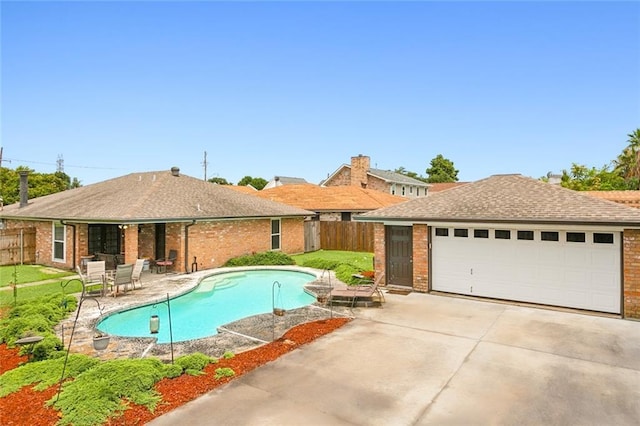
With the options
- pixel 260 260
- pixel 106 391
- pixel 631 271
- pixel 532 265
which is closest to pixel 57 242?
pixel 260 260

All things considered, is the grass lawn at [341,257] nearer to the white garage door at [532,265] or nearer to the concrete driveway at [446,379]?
the white garage door at [532,265]

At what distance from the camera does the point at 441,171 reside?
72875 mm

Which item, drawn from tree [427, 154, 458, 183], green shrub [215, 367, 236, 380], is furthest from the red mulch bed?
tree [427, 154, 458, 183]

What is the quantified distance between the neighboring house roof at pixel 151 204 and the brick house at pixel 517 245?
883 centimetres

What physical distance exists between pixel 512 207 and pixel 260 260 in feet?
39.9

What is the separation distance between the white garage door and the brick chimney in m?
29.4

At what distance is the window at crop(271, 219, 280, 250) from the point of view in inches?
877

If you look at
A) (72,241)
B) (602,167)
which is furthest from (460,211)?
(602,167)

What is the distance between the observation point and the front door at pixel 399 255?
13.0 metres

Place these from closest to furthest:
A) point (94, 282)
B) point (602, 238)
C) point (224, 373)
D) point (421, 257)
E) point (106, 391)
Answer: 1. point (106, 391)
2. point (224, 373)
3. point (602, 238)
4. point (421, 257)
5. point (94, 282)

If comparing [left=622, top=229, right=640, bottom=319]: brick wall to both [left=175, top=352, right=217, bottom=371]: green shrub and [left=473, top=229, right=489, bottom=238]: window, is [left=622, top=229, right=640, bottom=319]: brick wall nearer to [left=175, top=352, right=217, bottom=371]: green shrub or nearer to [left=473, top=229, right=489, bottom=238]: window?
[left=473, top=229, right=489, bottom=238]: window

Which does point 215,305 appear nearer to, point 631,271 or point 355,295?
point 355,295

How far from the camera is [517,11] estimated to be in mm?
14758

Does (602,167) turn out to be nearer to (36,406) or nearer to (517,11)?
(517,11)
